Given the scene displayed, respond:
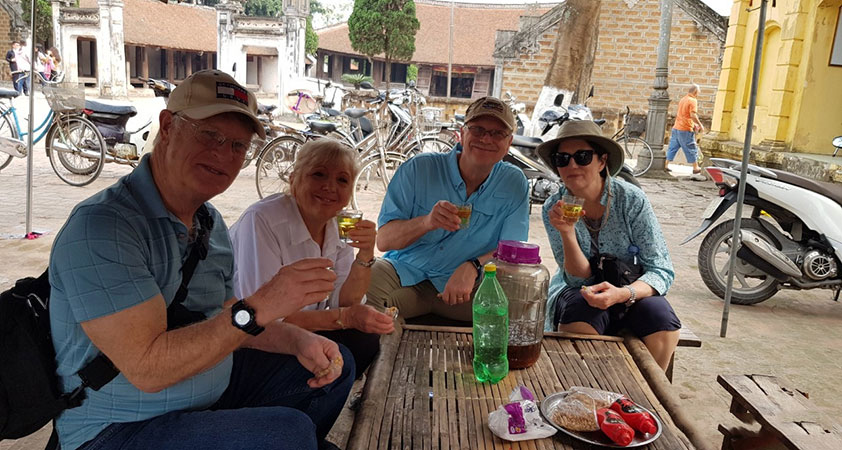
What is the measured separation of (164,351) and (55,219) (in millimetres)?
5721

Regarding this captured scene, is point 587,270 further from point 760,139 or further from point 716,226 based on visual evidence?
point 760,139

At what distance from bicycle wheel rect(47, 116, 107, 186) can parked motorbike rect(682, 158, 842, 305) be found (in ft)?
23.8

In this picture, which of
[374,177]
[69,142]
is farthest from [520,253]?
[69,142]

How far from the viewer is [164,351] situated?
4.62 ft

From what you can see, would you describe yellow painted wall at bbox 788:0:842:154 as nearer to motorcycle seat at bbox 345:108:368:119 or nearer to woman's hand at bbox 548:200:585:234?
motorcycle seat at bbox 345:108:368:119

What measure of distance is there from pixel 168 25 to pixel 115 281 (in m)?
30.1

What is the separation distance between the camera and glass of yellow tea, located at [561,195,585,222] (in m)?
2.52

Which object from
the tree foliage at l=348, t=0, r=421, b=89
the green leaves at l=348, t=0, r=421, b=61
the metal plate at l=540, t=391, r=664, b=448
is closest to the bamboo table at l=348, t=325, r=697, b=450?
the metal plate at l=540, t=391, r=664, b=448

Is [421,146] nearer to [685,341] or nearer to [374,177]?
[374,177]

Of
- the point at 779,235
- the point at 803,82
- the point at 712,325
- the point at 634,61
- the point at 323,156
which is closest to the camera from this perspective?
the point at 323,156

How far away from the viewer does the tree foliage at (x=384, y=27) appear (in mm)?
23516

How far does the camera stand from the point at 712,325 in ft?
14.2

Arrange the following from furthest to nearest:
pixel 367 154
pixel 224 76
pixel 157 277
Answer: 1. pixel 367 154
2. pixel 224 76
3. pixel 157 277

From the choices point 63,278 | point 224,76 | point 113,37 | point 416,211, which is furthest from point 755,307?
point 113,37
